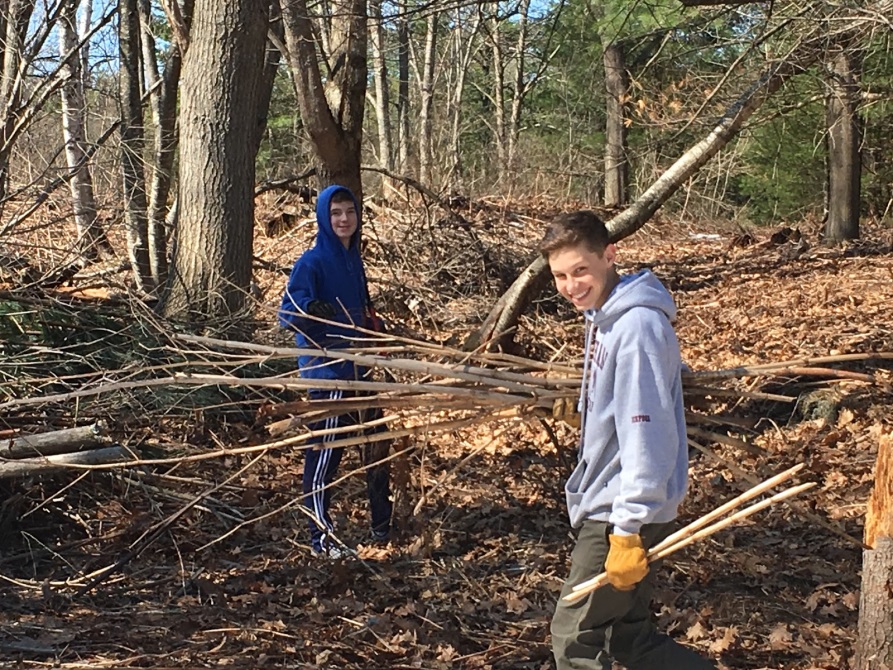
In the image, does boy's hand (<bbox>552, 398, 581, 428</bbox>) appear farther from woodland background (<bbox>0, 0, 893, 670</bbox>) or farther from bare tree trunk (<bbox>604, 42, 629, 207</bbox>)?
bare tree trunk (<bbox>604, 42, 629, 207</bbox>)

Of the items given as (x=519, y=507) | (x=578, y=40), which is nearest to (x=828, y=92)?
(x=519, y=507)

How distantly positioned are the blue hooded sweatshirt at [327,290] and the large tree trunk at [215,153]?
6.81ft

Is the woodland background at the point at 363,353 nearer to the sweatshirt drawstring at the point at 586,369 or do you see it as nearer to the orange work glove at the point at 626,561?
the sweatshirt drawstring at the point at 586,369

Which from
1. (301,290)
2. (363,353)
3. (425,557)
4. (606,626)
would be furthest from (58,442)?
(606,626)

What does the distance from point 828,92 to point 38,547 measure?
7.02 m

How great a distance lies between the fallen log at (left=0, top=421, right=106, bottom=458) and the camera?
4.95 metres

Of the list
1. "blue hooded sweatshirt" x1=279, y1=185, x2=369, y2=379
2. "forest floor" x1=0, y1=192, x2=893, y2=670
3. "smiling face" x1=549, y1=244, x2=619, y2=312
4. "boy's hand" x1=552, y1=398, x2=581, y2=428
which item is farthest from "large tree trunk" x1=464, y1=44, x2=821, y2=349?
"smiling face" x1=549, y1=244, x2=619, y2=312

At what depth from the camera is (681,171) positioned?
6.68 metres

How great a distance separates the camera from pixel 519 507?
586 cm

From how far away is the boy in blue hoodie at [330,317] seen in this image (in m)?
5.00

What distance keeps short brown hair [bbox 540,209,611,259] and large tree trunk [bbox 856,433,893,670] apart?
1.27 meters

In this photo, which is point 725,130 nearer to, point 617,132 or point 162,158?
point 162,158

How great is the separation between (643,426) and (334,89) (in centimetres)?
615

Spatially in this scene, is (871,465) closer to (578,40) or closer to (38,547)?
(38,547)
